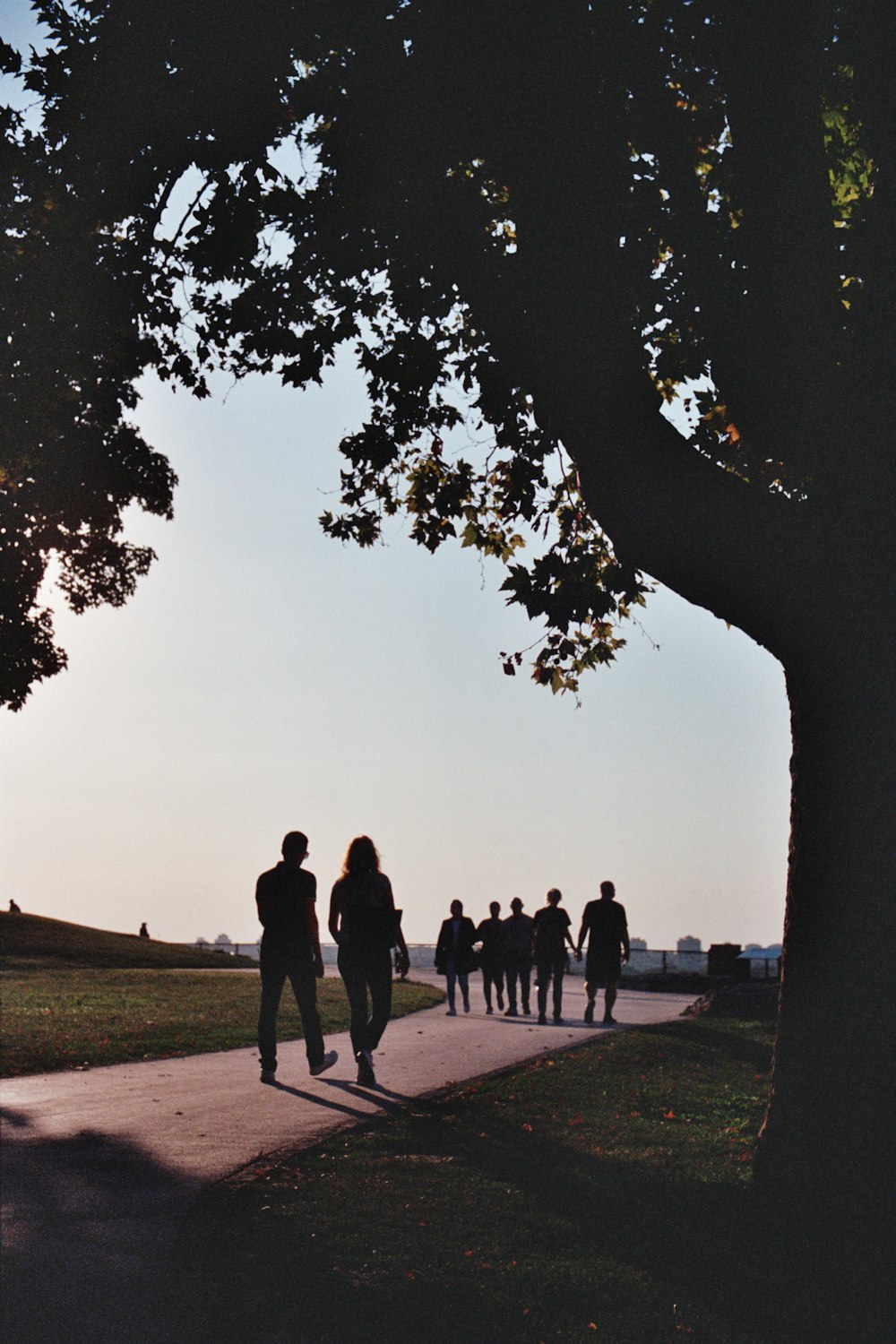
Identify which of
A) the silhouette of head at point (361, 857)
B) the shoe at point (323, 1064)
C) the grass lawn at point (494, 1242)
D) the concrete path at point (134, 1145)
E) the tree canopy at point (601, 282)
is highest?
the tree canopy at point (601, 282)

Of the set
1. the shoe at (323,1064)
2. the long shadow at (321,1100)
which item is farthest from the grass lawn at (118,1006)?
the shoe at (323,1064)

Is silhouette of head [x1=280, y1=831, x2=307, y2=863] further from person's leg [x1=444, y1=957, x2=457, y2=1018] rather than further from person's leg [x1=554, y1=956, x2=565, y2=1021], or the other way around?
person's leg [x1=444, y1=957, x2=457, y2=1018]

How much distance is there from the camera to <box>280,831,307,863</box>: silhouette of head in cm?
1077

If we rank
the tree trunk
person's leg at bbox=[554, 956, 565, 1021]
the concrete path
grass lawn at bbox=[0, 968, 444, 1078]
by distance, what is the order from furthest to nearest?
1. person's leg at bbox=[554, 956, 565, 1021]
2. grass lawn at bbox=[0, 968, 444, 1078]
3. the tree trunk
4. the concrete path

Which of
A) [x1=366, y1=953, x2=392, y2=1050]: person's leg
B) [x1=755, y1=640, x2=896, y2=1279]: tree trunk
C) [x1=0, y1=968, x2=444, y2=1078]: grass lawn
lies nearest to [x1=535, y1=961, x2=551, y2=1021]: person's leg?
[x1=0, y1=968, x2=444, y2=1078]: grass lawn

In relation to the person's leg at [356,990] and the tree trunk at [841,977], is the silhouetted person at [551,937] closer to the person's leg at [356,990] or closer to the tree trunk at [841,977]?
the person's leg at [356,990]

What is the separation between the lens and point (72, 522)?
24453 mm

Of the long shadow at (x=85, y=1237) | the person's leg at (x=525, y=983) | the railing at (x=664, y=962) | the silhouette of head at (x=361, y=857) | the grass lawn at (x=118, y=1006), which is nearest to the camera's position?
the long shadow at (x=85, y=1237)

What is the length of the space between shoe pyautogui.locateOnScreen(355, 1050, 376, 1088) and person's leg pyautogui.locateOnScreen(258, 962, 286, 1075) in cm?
75

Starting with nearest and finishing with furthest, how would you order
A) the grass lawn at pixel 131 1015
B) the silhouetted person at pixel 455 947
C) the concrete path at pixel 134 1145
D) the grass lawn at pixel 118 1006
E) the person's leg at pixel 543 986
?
the concrete path at pixel 134 1145, the grass lawn at pixel 131 1015, the grass lawn at pixel 118 1006, the person's leg at pixel 543 986, the silhouetted person at pixel 455 947

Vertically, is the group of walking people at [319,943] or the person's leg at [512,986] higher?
the group of walking people at [319,943]

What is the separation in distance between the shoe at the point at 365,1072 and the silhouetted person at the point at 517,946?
9.26m

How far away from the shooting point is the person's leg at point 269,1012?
10.7 meters

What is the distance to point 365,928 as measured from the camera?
10.7m
